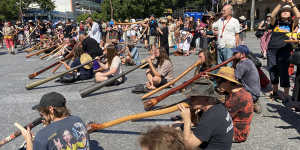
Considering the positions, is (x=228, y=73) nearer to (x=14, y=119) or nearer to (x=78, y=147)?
(x=78, y=147)

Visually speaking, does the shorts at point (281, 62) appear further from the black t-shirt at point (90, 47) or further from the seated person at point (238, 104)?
the black t-shirt at point (90, 47)

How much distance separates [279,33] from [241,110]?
7.97ft

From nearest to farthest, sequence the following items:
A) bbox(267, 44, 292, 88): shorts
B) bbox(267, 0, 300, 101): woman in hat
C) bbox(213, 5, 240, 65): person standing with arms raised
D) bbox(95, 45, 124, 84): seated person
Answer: bbox(267, 0, 300, 101): woman in hat → bbox(267, 44, 292, 88): shorts → bbox(213, 5, 240, 65): person standing with arms raised → bbox(95, 45, 124, 84): seated person

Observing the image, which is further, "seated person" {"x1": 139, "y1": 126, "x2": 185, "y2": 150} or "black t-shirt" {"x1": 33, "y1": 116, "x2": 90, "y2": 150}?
"black t-shirt" {"x1": 33, "y1": 116, "x2": 90, "y2": 150}

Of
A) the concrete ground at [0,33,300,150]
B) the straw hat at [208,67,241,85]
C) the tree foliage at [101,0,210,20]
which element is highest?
the tree foliage at [101,0,210,20]

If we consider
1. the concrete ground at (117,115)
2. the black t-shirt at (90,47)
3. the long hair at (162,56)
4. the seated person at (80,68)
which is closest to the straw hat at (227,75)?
the concrete ground at (117,115)

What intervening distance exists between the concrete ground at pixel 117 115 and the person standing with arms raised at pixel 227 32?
61.9 inches

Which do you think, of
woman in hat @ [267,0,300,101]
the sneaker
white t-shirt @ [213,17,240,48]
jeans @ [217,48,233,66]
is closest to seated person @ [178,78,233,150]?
the sneaker

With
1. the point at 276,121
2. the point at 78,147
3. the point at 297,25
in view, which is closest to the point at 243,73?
the point at 276,121

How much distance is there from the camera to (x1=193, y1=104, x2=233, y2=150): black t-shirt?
2479 millimetres

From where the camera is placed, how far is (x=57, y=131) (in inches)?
95.8

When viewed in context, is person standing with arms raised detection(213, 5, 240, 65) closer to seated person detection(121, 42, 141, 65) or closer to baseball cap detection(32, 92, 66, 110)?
seated person detection(121, 42, 141, 65)

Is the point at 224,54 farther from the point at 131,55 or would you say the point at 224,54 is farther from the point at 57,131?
the point at 57,131

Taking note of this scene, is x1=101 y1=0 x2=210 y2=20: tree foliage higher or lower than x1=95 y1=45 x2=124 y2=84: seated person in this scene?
higher
